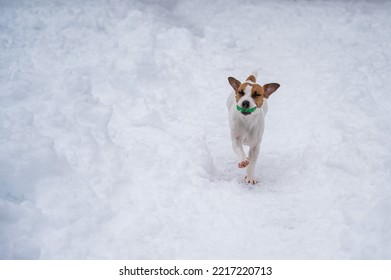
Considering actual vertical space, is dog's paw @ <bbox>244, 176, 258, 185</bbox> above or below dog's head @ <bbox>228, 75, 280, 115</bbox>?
below

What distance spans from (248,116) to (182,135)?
1382 millimetres

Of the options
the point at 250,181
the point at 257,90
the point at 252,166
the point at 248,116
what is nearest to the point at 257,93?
the point at 257,90

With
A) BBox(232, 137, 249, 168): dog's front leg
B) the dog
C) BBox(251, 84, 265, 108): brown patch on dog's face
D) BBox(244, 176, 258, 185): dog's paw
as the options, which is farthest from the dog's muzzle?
BBox(244, 176, 258, 185): dog's paw

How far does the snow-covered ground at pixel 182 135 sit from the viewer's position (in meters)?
4.08

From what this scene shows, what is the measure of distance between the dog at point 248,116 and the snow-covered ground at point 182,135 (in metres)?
0.37

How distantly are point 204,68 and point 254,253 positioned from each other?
499 cm

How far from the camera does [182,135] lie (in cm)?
616

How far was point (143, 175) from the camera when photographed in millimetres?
4961

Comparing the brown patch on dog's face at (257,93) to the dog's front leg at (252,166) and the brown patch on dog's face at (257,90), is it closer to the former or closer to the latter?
the brown patch on dog's face at (257,90)

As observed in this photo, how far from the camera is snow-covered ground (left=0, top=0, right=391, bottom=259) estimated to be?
4.08 metres

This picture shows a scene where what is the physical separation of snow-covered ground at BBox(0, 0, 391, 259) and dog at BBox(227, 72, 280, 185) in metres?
0.37

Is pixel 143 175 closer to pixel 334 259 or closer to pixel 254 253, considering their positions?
pixel 254 253

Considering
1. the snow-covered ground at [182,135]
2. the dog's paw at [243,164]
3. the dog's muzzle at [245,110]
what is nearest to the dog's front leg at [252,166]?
the snow-covered ground at [182,135]

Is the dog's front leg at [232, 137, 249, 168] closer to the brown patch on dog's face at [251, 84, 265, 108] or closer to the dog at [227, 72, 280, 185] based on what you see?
the dog at [227, 72, 280, 185]
